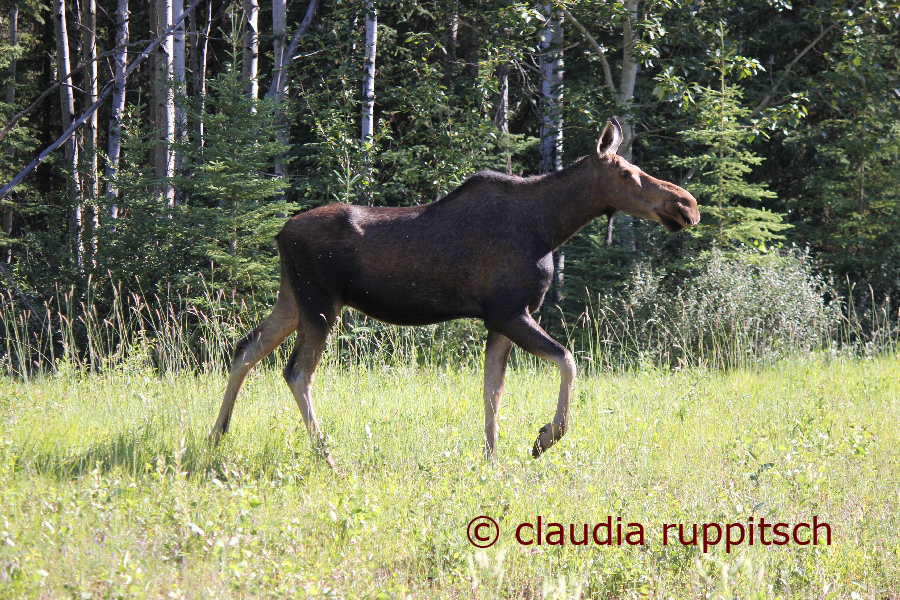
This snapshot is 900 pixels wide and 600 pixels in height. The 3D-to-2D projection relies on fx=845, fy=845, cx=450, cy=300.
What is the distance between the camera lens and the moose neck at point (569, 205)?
6172 mm

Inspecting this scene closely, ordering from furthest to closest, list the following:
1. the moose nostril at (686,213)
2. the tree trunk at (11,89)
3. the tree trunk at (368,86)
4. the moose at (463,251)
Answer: the tree trunk at (11,89) < the tree trunk at (368,86) < the moose at (463,251) < the moose nostril at (686,213)

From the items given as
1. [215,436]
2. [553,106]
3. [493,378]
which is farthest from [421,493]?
[553,106]

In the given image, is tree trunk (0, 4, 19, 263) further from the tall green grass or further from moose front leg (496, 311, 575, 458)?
moose front leg (496, 311, 575, 458)

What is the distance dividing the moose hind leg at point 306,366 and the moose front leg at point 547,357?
54.2 inches

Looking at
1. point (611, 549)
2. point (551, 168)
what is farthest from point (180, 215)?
point (611, 549)

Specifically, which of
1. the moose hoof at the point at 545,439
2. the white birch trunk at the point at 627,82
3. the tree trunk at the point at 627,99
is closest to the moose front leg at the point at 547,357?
the moose hoof at the point at 545,439

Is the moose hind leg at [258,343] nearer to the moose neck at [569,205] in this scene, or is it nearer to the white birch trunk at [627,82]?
the moose neck at [569,205]

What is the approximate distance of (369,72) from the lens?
14.7 meters

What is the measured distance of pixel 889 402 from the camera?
314 inches

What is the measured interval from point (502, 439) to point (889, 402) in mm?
3939

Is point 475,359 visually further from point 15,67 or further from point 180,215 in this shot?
point 15,67

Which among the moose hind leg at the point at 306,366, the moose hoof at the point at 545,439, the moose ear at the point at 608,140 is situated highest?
the moose ear at the point at 608,140

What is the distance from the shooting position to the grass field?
390 cm

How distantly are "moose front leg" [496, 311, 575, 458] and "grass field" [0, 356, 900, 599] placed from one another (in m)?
0.20
